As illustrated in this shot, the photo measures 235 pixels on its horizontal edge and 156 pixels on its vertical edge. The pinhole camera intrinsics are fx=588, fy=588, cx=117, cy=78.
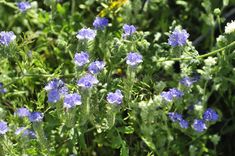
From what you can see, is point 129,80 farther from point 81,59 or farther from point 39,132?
point 39,132

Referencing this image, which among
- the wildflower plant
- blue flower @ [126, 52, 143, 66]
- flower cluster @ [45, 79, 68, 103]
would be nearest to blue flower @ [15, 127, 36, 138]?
the wildflower plant

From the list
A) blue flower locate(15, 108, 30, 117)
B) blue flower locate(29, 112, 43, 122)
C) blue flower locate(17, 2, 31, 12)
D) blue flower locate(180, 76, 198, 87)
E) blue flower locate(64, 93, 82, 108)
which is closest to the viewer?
blue flower locate(64, 93, 82, 108)

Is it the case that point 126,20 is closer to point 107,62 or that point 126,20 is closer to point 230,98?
point 107,62

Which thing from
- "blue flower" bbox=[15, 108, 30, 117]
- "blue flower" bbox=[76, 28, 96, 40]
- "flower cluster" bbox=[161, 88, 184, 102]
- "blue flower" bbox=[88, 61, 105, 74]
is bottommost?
"blue flower" bbox=[15, 108, 30, 117]

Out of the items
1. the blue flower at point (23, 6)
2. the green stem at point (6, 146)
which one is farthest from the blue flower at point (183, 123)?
the blue flower at point (23, 6)

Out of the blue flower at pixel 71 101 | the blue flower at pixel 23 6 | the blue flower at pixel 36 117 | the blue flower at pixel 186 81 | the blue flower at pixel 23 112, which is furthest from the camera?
the blue flower at pixel 23 6

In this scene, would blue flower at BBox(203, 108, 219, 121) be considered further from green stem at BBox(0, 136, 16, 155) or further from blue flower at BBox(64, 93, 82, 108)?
green stem at BBox(0, 136, 16, 155)

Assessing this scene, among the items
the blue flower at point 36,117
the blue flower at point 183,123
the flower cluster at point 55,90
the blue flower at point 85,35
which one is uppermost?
the blue flower at point 85,35

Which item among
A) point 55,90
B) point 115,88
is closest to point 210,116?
point 115,88

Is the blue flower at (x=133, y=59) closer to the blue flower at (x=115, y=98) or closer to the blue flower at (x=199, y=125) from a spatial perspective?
the blue flower at (x=115, y=98)
